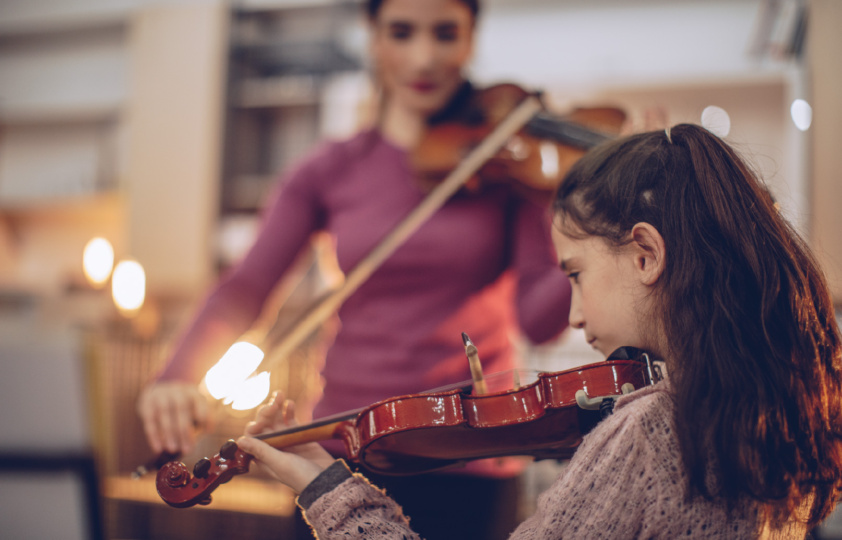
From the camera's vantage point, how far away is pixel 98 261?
97.5 inches

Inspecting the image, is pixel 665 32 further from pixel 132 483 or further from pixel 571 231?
pixel 132 483

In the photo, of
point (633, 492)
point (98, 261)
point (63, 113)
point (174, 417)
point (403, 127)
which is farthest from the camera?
point (63, 113)

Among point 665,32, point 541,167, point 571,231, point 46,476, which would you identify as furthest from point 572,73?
point 46,476

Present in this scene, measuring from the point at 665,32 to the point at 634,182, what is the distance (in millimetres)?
2068

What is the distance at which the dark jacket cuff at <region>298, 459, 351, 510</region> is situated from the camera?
542 millimetres

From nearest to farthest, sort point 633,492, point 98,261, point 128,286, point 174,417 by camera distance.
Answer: point 633,492, point 174,417, point 128,286, point 98,261

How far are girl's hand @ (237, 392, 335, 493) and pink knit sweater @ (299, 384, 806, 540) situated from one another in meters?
0.19

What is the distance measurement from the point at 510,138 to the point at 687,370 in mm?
528

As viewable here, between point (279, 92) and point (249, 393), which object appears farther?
point (279, 92)

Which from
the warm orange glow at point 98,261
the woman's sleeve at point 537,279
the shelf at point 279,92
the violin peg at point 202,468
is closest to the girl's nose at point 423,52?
the woman's sleeve at point 537,279

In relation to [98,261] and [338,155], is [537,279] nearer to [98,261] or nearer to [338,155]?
[338,155]

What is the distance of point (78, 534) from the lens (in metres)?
0.80

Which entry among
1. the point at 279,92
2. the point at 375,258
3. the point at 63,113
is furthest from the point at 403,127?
the point at 63,113

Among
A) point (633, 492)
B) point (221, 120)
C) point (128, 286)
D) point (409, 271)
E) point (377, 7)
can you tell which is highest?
point (221, 120)
